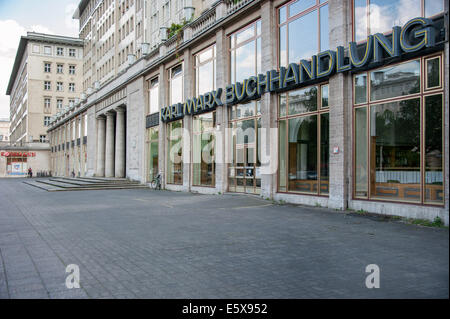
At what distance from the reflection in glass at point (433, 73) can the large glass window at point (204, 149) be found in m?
11.6

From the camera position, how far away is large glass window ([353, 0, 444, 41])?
10.2 meters

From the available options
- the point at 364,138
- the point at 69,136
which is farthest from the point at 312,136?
the point at 69,136

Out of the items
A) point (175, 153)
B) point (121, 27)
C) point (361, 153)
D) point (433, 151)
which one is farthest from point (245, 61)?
point (121, 27)

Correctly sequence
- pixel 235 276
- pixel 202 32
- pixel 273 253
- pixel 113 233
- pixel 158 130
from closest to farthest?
pixel 235 276
pixel 273 253
pixel 113 233
pixel 202 32
pixel 158 130

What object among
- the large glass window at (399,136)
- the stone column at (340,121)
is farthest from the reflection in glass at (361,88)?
the stone column at (340,121)

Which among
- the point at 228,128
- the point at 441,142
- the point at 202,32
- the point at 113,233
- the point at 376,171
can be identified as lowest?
the point at 113,233

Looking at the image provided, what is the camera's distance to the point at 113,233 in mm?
8680

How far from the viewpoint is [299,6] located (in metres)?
14.8

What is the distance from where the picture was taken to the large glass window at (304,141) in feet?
43.8

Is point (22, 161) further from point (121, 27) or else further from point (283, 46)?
point (283, 46)

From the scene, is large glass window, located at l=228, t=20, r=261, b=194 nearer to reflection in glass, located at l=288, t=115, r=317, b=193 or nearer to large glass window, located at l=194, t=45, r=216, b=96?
large glass window, located at l=194, t=45, r=216, b=96

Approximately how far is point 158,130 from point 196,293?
22.9 meters

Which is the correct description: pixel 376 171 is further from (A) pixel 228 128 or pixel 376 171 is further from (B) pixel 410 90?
(A) pixel 228 128

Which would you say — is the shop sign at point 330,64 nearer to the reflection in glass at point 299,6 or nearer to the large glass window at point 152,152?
the reflection in glass at point 299,6
